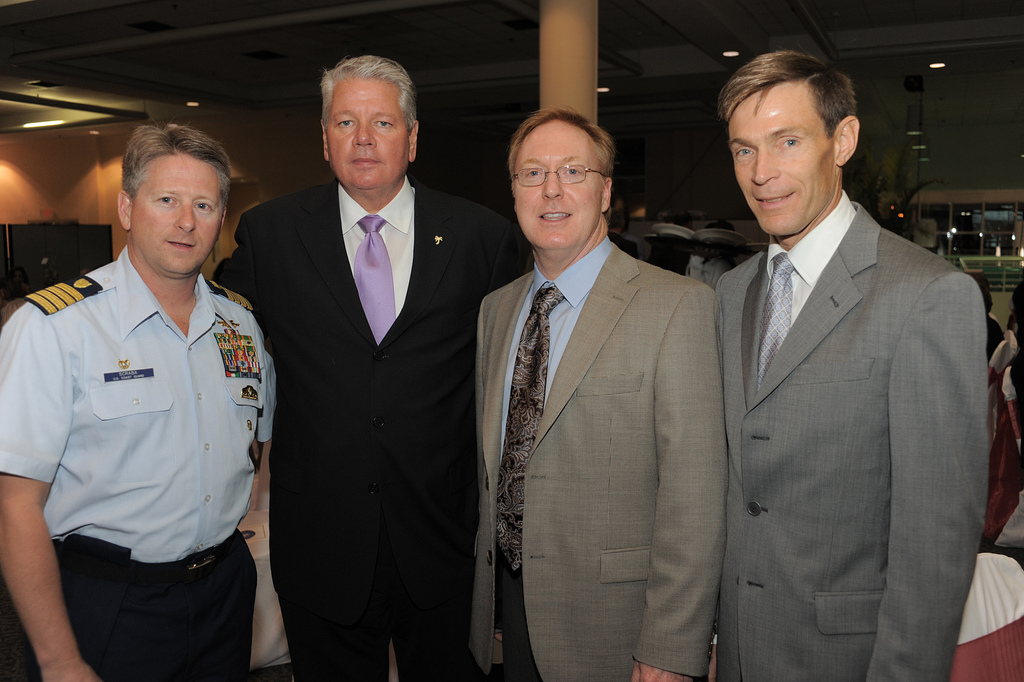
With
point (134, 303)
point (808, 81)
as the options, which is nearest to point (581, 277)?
point (808, 81)

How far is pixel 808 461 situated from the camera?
1413 mm

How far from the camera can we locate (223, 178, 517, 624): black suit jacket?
1965 millimetres

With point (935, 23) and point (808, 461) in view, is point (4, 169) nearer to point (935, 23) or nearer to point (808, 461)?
point (935, 23)

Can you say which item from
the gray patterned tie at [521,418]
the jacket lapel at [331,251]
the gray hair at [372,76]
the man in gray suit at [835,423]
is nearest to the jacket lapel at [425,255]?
the jacket lapel at [331,251]

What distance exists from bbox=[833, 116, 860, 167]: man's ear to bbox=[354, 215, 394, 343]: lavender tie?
1.16 m

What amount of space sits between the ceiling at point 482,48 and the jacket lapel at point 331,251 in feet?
19.6

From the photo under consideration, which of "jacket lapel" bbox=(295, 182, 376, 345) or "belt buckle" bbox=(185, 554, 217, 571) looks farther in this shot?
"jacket lapel" bbox=(295, 182, 376, 345)

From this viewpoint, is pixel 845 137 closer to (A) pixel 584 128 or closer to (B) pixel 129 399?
(A) pixel 584 128

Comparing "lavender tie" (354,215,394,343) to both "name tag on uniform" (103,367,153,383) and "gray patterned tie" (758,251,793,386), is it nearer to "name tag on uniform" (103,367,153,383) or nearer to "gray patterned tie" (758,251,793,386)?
"name tag on uniform" (103,367,153,383)

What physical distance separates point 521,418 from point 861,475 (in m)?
0.73

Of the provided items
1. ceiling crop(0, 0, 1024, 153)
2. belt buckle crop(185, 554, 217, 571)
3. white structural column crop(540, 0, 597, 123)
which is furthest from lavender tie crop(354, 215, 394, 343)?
ceiling crop(0, 0, 1024, 153)

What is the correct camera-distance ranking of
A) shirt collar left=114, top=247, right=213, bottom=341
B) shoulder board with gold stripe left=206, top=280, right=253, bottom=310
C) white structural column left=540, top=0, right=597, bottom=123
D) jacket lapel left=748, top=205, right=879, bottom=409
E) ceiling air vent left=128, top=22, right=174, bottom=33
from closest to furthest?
jacket lapel left=748, top=205, right=879, bottom=409 < shirt collar left=114, top=247, right=213, bottom=341 < shoulder board with gold stripe left=206, top=280, right=253, bottom=310 < white structural column left=540, top=0, right=597, bottom=123 < ceiling air vent left=128, top=22, right=174, bottom=33

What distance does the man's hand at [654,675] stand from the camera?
156cm

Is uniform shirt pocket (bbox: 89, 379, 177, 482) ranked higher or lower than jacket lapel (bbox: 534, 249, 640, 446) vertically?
lower
